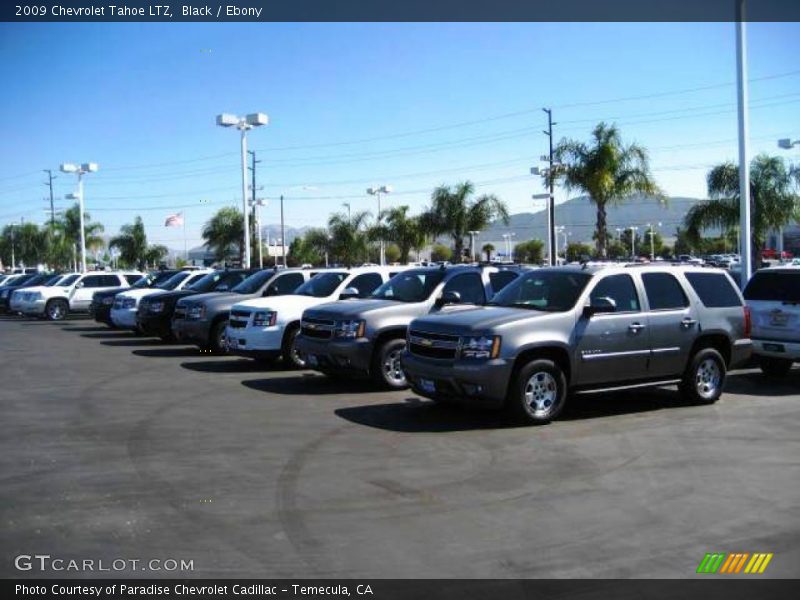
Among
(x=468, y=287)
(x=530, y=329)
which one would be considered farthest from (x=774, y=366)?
(x=530, y=329)

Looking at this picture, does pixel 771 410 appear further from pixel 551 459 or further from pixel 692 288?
pixel 551 459

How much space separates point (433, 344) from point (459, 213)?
2895 cm

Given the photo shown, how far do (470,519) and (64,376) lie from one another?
398 inches

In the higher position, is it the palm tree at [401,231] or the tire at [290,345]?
the palm tree at [401,231]

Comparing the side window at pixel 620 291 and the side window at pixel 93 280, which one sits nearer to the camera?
the side window at pixel 620 291

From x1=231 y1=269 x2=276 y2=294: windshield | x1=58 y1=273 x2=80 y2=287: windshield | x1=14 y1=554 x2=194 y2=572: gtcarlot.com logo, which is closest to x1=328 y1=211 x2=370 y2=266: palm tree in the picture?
x1=58 y1=273 x2=80 y2=287: windshield

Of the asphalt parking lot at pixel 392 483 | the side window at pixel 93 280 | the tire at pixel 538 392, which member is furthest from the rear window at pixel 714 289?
the side window at pixel 93 280

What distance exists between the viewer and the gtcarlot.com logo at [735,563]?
5086 mm

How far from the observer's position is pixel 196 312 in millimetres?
16562

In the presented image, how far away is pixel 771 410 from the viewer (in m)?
10.5

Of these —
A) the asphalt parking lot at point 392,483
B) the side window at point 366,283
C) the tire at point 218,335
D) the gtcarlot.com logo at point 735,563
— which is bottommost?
the gtcarlot.com logo at point 735,563

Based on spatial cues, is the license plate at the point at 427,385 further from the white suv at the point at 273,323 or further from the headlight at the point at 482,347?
the white suv at the point at 273,323

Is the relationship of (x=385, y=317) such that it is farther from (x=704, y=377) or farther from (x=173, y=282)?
(x=173, y=282)

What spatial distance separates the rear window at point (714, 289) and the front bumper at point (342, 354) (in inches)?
179
